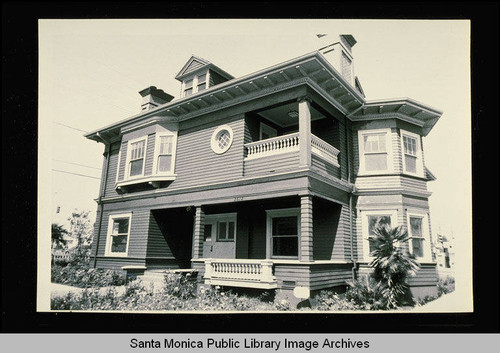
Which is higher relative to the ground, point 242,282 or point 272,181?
point 272,181

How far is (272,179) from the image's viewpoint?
1040 cm

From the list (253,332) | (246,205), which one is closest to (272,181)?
(246,205)

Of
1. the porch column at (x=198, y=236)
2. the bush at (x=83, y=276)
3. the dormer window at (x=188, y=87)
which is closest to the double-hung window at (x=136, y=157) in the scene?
the dormer window at (x=188, y=87)

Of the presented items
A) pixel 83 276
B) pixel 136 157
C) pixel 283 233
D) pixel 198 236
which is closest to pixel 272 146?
pixel 283 233

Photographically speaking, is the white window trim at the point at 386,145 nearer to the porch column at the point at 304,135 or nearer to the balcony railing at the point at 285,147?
the balcony railing at the point at 285,147

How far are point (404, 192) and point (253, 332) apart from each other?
717 centimetres

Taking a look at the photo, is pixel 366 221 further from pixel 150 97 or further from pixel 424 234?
pixel 150 97

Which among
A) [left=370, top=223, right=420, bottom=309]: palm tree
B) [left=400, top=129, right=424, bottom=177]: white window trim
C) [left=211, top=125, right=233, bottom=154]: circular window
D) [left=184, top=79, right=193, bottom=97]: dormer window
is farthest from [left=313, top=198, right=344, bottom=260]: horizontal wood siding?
[left=184, top=79, right=193, bottom=97]: dormer window

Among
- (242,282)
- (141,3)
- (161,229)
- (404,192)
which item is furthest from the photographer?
(161,229)

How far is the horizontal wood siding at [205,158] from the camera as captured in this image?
11662 millimetres

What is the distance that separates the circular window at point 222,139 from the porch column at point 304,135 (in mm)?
2846

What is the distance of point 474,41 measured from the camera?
9094 millimetres

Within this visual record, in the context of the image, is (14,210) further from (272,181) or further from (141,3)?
(272,181)

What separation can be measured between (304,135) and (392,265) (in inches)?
177
